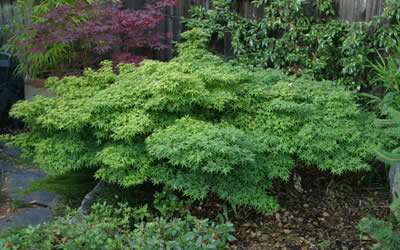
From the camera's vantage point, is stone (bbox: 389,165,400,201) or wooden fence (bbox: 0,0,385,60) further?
wooden fence (bbox: 0,0,385,60)

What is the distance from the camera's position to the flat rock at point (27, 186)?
3.58 metres

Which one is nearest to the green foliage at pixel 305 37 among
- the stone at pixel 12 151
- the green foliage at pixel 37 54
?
the green foliage at pixel 37 54

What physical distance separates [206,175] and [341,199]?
1333 mm

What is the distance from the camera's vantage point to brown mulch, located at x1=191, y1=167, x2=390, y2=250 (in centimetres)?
282

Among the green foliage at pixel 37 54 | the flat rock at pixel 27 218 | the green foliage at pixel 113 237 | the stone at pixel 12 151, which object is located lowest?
the flat rock at pixel 27 218

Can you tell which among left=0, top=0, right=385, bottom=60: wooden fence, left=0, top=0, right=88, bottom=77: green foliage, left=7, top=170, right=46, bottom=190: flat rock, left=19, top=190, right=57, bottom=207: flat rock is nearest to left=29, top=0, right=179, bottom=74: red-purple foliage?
left=0, top=0, right=88, bottom=77: green foliage

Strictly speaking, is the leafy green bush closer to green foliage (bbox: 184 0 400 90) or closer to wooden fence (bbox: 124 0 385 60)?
green foliage (bbox: 184 0 400 90)

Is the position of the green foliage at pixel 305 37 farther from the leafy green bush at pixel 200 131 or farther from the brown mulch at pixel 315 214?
the brown mulch at pixel 315 214

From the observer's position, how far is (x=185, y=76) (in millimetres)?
2965

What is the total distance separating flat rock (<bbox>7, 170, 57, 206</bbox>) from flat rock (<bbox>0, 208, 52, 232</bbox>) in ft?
0.49

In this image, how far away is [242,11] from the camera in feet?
16.6

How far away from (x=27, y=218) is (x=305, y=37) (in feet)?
11.4

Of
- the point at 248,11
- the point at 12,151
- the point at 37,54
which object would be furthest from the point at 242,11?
the point at 12,151

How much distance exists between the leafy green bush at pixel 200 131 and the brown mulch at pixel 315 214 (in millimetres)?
245
